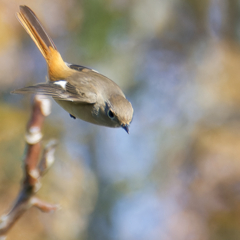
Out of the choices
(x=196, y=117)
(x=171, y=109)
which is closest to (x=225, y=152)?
(x=196, y=117)

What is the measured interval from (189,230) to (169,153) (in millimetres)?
1128

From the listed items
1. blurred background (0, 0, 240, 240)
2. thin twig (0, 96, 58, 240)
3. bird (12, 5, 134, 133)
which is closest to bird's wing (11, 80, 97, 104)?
→ bird (12, 5, 134, 133)

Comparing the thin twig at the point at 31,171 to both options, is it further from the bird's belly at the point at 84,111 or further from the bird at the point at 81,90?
the bird's belly at the point at 84,111

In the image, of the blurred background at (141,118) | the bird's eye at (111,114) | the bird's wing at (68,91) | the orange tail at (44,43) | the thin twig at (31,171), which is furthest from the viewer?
the blurred background at (141,118)

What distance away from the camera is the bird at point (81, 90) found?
4.51 feet

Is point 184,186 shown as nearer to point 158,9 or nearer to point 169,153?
point 169,153

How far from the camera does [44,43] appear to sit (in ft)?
5.19

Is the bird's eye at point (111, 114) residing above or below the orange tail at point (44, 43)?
below

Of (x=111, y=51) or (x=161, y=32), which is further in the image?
(x=161, y=32)

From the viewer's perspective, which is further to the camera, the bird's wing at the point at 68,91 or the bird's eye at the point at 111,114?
the bird's eye at the point at 111,114

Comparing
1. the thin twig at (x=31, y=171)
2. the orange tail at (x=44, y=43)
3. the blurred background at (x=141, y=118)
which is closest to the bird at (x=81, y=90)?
the orange tail at (x=44, y=43)

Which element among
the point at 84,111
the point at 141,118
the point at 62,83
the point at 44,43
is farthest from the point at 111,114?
the point at 141,118

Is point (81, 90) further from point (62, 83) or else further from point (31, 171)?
point (31, 171)

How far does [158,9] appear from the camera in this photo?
479 centimetres
